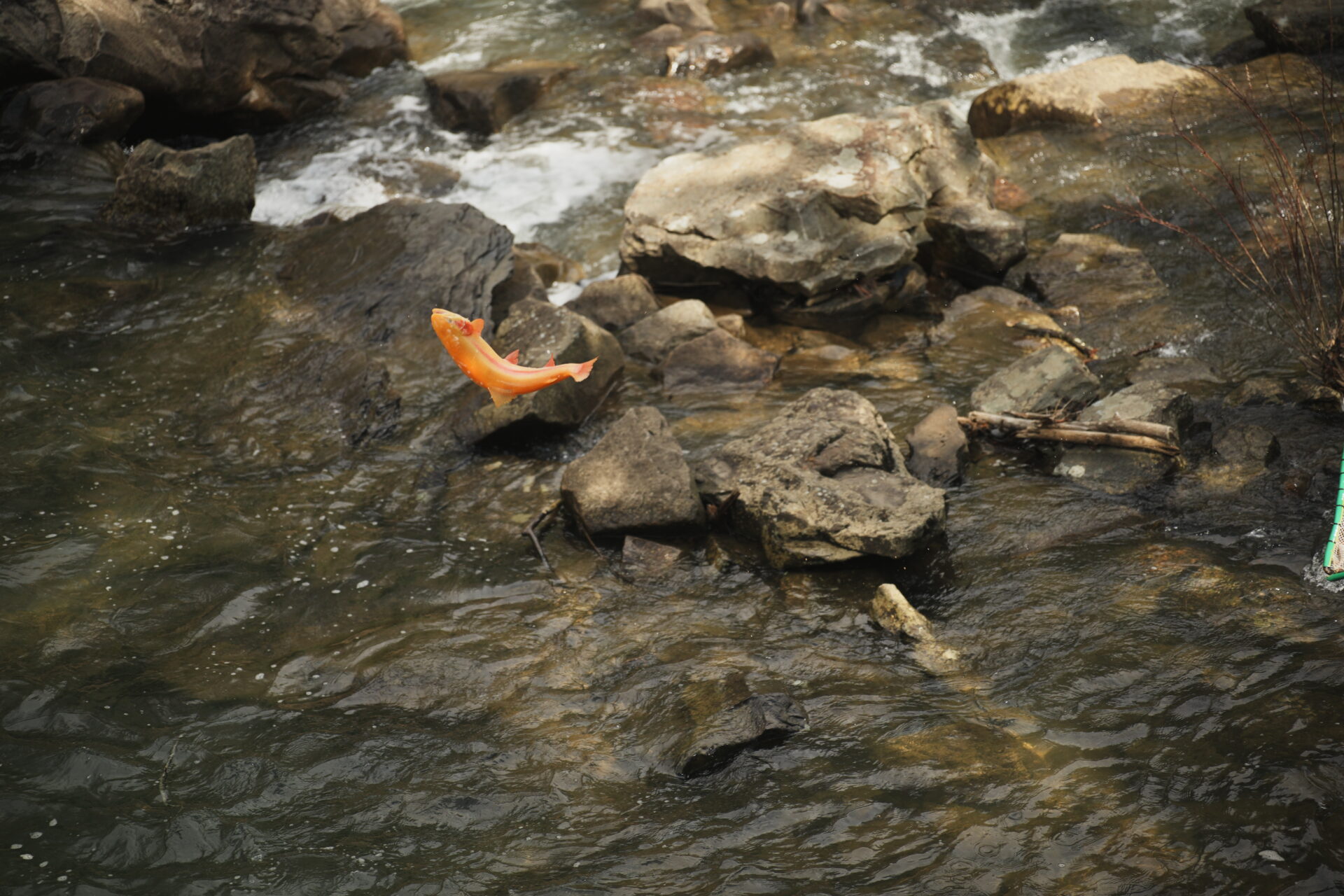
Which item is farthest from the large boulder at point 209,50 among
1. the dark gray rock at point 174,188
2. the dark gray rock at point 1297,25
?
the dark gray rock at point 1297,25

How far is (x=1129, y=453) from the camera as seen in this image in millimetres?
5137

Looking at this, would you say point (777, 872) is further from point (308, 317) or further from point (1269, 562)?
point (308, 317)

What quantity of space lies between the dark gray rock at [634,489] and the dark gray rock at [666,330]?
1.55 meters

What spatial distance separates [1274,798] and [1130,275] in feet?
15.1

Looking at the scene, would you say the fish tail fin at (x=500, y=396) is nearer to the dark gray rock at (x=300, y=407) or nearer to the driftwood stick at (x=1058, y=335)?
the dark gray rock at (x=300, y=407)

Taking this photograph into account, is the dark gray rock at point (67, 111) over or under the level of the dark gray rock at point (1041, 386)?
over

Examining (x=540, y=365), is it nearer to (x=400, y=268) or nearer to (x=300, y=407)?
(x=300, y=407)

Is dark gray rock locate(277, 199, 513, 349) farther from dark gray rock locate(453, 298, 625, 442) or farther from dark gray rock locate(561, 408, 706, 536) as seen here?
dark gray rock locate(561, 408, 706, 536)

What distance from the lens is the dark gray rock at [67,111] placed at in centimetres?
861

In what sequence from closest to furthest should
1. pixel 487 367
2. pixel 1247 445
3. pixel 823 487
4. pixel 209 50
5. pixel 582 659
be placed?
pixel 582 659 < pixel 487 367 < pixel 823 487 < pixel 1247 445 < pixel 209 50

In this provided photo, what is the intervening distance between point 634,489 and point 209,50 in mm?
7598

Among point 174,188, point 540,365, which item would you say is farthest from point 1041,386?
point 174,188

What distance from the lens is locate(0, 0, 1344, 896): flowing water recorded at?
130 inches

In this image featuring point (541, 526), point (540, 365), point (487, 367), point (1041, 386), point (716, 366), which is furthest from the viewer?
point (716, 366)
